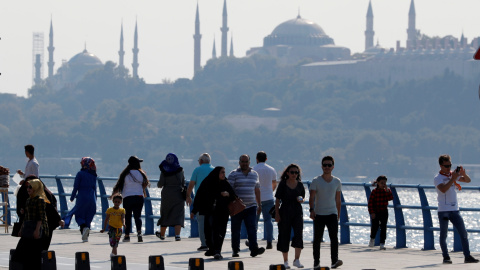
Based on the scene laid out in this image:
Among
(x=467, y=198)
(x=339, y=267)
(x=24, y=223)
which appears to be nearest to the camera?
(x=24, y=223)

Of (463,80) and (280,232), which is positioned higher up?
(463,80)

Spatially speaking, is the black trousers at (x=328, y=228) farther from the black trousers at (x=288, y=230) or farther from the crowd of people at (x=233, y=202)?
the black trousers at (x=288, y=230)

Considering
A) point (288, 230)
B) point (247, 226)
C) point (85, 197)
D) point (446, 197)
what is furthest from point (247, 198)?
point (85, 197)

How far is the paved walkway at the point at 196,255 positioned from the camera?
14609 mm

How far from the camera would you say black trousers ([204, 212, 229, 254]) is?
15.5 metres

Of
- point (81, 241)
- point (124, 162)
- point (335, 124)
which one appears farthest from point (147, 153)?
point (81, 241)

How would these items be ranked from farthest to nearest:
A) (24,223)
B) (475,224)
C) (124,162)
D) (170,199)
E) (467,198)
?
(124,162) → (467,198) → (475,224) → (170,199) → (24,223)

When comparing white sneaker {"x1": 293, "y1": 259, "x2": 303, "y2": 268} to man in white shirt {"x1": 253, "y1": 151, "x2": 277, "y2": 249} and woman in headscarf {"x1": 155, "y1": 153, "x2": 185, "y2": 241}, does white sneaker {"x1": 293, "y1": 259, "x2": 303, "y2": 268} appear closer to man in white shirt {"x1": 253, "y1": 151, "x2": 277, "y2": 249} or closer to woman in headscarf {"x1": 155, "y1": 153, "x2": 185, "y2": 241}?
man in white shirt {"x1": 253, "y1": 151, "x2": 277, "y2": 249}

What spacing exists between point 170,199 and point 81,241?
143 centimetres

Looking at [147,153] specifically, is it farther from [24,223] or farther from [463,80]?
[24,223]

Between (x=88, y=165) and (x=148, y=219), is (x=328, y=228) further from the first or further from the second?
(x=148, y=219)

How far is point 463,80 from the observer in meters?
195

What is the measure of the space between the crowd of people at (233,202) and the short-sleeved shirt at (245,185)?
1 cm

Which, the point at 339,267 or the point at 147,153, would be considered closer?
the point at 339,267
